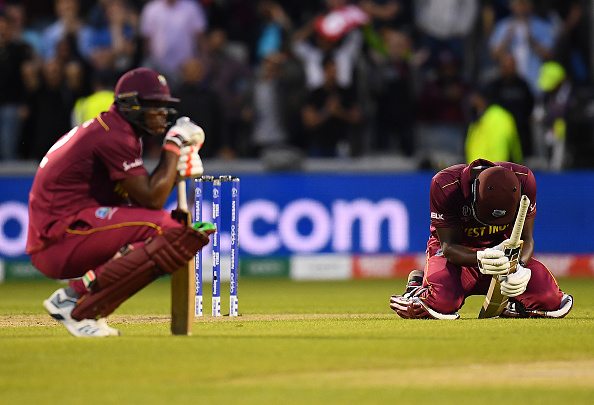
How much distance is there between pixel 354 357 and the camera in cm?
587

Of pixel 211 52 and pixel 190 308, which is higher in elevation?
pixel 211 52

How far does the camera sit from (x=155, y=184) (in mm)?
6488

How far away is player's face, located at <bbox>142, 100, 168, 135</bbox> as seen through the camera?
675 cm

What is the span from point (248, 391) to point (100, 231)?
2001 mm

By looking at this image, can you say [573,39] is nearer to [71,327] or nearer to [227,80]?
[227,80]

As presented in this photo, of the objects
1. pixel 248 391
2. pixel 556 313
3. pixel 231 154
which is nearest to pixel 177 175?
pixel 248 391

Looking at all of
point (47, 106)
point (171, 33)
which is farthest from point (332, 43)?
point (47, 106)

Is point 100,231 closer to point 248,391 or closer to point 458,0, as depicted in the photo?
point 248,391

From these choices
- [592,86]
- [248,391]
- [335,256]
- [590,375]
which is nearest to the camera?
[248,391]

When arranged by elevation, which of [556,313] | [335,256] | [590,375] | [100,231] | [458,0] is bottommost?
[335,256]

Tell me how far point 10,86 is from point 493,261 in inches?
364

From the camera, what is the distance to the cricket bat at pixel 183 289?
677cm

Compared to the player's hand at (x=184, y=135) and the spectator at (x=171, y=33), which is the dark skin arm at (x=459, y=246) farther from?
the spectator at (x=171, y=33)

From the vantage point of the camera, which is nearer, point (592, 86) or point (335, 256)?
point (335, 256)
